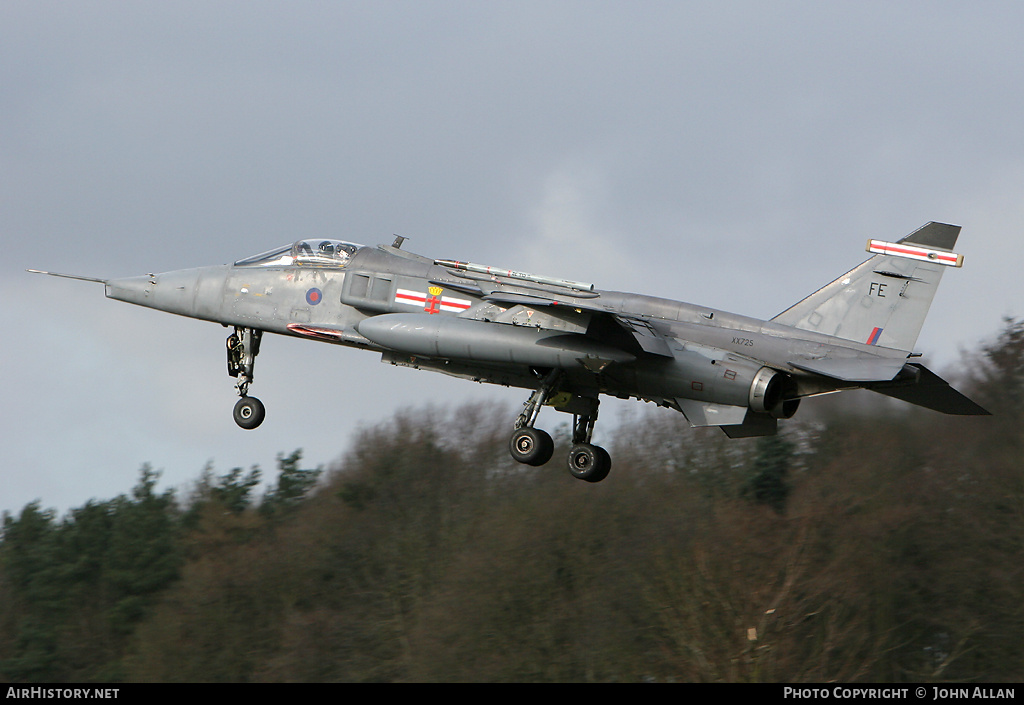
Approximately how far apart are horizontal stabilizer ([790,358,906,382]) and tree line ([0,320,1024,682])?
10.7 metres

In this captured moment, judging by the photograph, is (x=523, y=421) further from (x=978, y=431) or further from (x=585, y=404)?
(x=978, y=431)

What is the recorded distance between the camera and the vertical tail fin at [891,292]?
14875mm

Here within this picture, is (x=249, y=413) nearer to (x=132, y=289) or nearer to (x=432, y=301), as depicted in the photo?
(x=132, y=289)

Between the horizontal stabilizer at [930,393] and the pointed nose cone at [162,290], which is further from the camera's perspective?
the pointed nose cone at [162,290]

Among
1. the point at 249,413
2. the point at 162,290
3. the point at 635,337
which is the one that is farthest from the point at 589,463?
the point at 162,290

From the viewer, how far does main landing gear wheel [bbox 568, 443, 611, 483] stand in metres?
16.3

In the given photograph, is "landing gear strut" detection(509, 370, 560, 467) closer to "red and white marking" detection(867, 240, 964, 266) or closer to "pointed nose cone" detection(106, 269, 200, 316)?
"red and white marking" detection(867, 240, 964, 266)

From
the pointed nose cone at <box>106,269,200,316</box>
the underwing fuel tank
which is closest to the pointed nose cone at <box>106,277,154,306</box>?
the pointed nose cone at <box>106,269,200,316</box>

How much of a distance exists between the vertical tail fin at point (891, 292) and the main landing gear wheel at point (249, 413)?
757 centimetres

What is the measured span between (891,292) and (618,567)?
17.4 metres

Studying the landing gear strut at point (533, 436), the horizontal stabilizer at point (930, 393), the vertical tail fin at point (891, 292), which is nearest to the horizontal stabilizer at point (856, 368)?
the horizontal stabilizer at point (930, 393)

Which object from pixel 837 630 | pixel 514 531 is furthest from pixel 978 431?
pixel 514 531

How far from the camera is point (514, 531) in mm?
32156

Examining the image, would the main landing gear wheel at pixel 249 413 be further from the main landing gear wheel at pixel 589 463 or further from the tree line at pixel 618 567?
the tree line at pixel 618 567
